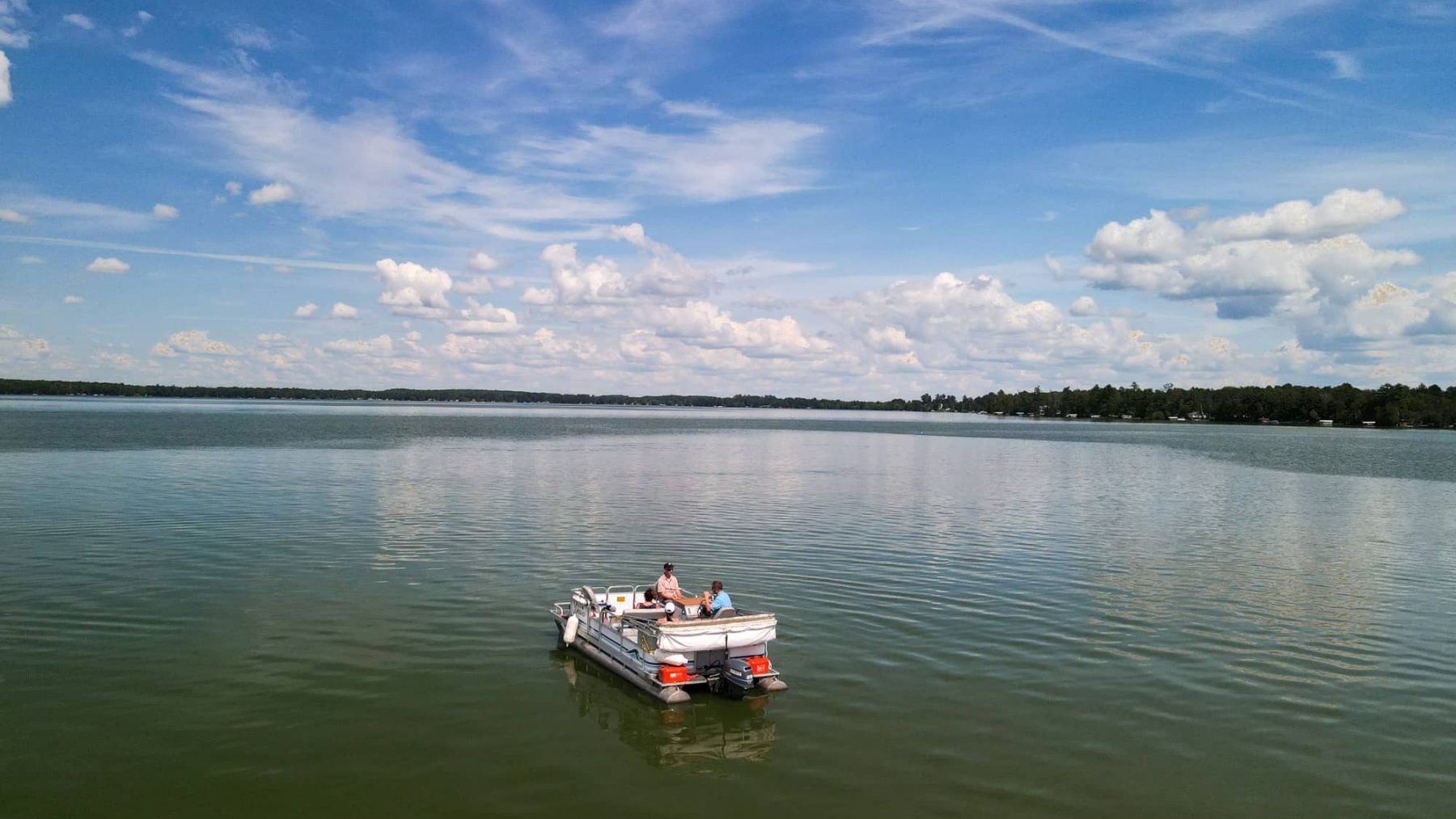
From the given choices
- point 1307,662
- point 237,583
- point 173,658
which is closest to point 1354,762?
point 1307,662

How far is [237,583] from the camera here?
80.6ft

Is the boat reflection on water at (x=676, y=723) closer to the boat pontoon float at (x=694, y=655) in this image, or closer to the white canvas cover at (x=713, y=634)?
the boat pontoon float at (x=694, y=655)

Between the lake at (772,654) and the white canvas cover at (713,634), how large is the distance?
122 cm

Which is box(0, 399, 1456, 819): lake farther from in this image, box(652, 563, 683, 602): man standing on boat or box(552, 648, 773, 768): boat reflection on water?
box(652, 563, 683, 602): man standing on boat

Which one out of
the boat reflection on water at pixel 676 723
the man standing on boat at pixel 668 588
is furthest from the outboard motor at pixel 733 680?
the man standing on boat at pixel 668 588

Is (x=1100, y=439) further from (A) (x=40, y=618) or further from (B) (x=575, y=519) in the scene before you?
(A) (x=40, y=618)

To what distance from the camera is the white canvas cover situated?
16922mm

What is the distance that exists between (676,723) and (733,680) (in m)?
1.42

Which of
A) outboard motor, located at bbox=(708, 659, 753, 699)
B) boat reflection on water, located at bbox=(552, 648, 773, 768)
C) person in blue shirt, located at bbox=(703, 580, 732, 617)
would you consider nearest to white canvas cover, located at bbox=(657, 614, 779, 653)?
outboard motor, located at bbox=(708, 659, 753, 699)

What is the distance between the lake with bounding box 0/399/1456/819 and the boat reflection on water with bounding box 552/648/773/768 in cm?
7

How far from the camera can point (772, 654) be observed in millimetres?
19484

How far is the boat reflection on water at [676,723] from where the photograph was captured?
14711 mm

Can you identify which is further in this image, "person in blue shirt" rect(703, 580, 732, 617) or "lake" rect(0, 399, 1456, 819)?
"person in blue shirt" rect(703, 580, 732, 617)

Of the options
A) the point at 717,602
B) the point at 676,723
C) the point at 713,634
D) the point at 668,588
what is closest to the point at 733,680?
the point at 713,634
